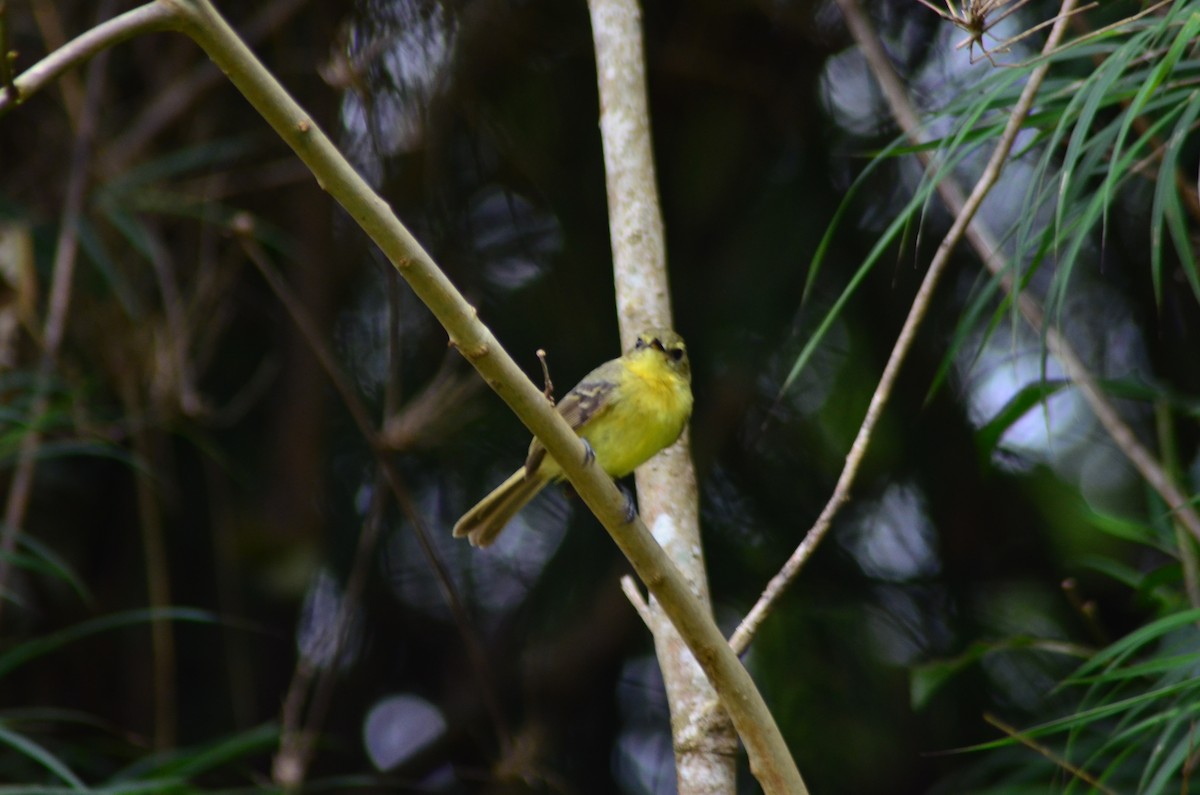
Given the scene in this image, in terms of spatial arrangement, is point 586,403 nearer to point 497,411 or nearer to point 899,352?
point 899,352

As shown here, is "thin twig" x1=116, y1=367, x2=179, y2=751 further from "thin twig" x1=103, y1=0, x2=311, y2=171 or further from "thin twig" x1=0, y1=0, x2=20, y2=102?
"thin twig" x1=0, y1=0, x2=20, y2=102

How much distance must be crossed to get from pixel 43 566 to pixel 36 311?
60.6 inches

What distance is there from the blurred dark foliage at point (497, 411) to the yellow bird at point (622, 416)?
41.3 inches

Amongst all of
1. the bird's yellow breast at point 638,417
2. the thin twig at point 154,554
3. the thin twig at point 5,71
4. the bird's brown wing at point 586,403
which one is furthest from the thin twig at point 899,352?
the thin twig at point 154,554

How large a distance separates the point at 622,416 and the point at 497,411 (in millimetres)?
1540

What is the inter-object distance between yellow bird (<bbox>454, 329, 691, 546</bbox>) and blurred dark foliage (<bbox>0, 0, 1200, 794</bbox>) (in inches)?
41.3

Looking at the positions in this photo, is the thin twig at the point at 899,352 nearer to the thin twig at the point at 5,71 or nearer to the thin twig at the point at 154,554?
the thin twig at the point at 5,71

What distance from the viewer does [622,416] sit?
306cm

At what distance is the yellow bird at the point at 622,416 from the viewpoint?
299cm

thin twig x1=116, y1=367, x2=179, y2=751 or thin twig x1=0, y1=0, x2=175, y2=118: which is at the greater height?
thin twig x1=0, y1=0, x2=175, y2=118

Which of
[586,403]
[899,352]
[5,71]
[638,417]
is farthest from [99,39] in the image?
[586,403]

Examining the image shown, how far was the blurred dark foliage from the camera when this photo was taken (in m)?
4.14

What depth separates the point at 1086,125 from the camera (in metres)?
2.05

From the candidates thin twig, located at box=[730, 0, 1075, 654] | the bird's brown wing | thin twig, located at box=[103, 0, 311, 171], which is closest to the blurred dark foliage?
thin twig, located at box=[103, 0, 311, 171]
